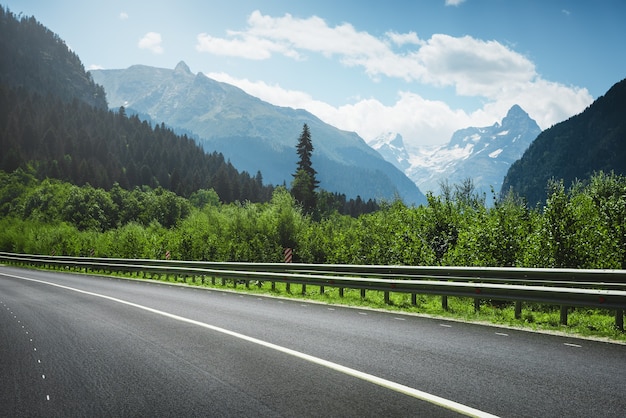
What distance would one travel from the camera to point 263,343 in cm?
725

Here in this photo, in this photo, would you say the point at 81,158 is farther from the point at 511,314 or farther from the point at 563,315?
the point at 563,315

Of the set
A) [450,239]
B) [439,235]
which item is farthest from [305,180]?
[450,239]

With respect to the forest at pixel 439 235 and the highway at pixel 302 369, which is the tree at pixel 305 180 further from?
the highway at pixel 302 369

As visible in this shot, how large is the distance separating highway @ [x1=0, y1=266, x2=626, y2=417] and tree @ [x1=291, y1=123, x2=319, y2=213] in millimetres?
71611

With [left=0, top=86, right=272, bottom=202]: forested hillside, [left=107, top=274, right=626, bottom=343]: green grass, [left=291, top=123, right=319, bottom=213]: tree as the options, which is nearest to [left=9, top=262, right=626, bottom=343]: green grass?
[left=107, top=274, right=626, bottom=343]: green grass

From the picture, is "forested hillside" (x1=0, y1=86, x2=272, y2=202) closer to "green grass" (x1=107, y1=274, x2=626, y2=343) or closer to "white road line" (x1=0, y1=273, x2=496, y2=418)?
"green grass" (x1=107, y1=274, x2=626, y2=343)

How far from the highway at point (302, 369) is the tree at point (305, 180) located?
7161 cm

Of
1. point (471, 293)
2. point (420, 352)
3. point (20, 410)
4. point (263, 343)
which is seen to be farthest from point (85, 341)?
point (471, 293)

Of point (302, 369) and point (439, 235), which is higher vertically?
point (439, 235)

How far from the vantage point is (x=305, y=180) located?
82062mm

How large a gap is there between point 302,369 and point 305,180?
7671 cm

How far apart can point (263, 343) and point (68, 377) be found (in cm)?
265

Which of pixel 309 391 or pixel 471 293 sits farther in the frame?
pixel 471 293

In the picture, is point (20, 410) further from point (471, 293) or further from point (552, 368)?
point (471, 293)
